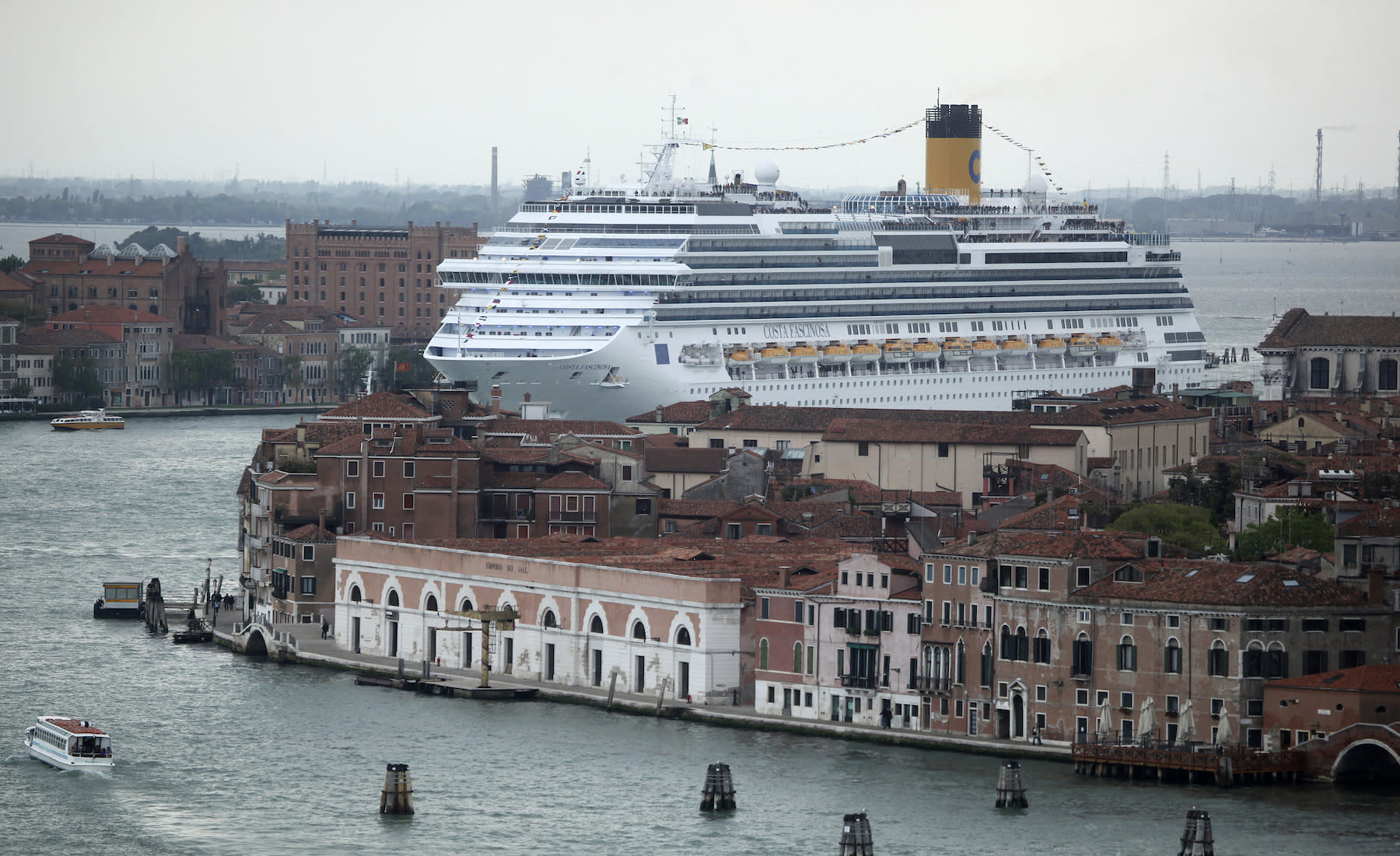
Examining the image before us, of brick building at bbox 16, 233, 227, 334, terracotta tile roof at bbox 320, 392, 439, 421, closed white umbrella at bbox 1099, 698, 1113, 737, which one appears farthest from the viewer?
brick building at bbox 16, 233, 227, 334

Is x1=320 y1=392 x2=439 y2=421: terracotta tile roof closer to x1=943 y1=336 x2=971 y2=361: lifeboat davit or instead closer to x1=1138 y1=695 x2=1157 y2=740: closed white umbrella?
x1=1138 y1=695 x2=1157 y2=740: closed white umbrella

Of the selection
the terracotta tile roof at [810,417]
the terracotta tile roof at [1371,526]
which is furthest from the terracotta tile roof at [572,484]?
the terracotta tile roof at [1371,526]

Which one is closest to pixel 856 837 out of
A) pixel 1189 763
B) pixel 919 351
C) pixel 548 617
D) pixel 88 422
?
pixel 1189 763

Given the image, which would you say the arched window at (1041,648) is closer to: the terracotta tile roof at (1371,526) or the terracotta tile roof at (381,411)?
the terracotta tile roof at (1371,526)

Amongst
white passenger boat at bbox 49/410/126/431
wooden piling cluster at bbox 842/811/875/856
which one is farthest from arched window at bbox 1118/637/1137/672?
white passenger boat at bbox 49/410/126/431

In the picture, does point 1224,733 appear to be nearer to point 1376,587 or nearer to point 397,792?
point 1376,587
